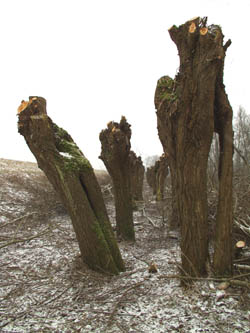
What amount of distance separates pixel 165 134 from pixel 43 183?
36.9 ft

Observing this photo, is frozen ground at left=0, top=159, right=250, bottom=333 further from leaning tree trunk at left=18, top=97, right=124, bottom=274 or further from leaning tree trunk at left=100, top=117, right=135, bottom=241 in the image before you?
leaning tree trunk at left=100, top=117, right=135, bottom=241

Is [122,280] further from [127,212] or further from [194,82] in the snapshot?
[194,82]

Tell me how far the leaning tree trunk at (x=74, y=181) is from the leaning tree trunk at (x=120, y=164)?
1.98 m

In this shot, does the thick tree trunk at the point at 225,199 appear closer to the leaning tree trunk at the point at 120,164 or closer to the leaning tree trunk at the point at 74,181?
the leaning tree trunk at the point at 74,181

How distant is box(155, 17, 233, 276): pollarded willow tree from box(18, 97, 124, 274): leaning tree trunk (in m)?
1.66

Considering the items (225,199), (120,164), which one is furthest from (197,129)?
(120,164)

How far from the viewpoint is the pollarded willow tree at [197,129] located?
3281 millimetres

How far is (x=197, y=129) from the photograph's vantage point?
3.45 meters

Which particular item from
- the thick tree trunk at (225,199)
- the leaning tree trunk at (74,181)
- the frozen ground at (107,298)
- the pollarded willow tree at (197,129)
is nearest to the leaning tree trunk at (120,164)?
the frozen ground at (107,298)

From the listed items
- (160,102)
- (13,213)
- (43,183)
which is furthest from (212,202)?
(43,183)

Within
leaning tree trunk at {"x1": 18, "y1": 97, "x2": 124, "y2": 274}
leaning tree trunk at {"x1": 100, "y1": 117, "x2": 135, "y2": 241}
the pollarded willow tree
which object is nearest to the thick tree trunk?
the pollarded willow tree

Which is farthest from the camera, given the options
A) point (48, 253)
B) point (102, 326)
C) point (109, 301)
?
point (48, 253)

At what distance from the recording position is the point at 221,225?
362cm

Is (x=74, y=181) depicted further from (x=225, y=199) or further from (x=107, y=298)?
(x=225, y=199)
